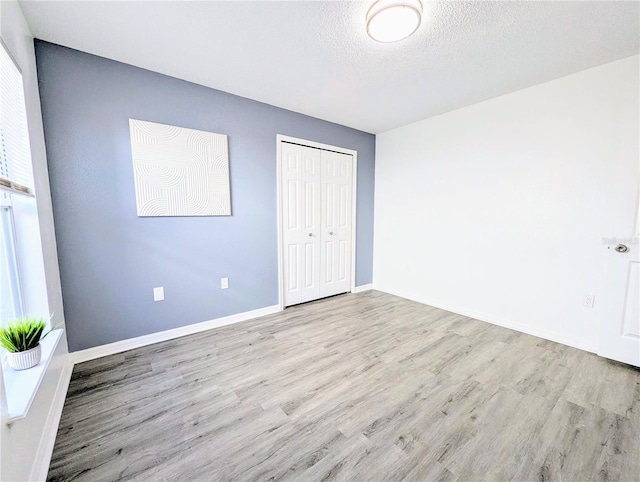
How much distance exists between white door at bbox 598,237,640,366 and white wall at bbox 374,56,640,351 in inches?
4.2

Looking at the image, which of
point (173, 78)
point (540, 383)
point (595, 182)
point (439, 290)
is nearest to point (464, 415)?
point (540, 383)

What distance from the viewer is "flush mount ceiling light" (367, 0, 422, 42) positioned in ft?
4.73

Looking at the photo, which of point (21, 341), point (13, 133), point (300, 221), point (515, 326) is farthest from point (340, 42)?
point (515, 326)

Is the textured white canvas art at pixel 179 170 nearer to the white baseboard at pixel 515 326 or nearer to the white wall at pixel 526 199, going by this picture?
the white wall at pixel 526 199

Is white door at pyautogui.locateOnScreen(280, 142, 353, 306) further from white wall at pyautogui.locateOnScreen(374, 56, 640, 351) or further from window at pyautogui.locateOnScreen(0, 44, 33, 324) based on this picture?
window at pyautogui.locateOnScreen(0, 44, 33, 324)

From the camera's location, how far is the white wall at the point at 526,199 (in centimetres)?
211

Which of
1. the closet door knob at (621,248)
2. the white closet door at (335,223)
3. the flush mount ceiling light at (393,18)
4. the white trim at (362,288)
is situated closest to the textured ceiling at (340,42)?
the flush mount ceiling light at (393,18)

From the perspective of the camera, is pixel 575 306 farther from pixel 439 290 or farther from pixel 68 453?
pixel 68 453

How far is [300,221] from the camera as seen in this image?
10.8 ft

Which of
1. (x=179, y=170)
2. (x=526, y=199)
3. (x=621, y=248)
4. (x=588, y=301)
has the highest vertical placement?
(x=179, y=170)

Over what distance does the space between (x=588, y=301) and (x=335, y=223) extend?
103 inches

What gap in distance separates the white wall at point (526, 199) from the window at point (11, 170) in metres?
3.56

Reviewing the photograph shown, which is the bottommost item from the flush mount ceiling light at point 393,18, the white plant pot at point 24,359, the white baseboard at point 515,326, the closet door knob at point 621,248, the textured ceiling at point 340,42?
the white baseboard at point 515,326

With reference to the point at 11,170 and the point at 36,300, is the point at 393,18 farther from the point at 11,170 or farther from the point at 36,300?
the point at 36,300
